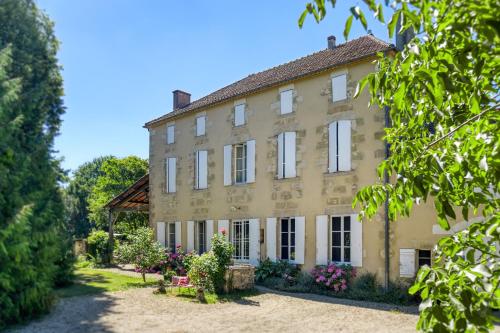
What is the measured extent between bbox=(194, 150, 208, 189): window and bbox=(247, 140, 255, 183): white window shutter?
7.82 feet

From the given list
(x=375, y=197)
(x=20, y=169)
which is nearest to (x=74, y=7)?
(x=20, y=169)

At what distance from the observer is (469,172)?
1.64m

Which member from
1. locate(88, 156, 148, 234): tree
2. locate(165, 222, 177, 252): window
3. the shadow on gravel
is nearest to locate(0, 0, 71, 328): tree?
the shadow on gravel

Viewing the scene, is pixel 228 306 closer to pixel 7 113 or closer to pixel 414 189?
pixel 7 113

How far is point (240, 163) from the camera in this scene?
51.6 feet

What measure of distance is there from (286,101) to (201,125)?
446cm

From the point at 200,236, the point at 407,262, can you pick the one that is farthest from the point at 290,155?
the point at 200,236

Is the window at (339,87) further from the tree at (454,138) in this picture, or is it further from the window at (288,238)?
the tree at (454,138)

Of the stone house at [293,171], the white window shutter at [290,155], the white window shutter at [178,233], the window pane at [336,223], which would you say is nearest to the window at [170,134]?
the stone house at [293,171]

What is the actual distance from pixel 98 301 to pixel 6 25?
6.72 meters

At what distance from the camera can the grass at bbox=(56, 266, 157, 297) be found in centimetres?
1211

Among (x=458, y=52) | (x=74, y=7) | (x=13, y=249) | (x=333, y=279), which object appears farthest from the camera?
(x=333, y=279)

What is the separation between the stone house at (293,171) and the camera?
11770mm

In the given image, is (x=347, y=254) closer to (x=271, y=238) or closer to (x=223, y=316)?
(x=271, y=238)
